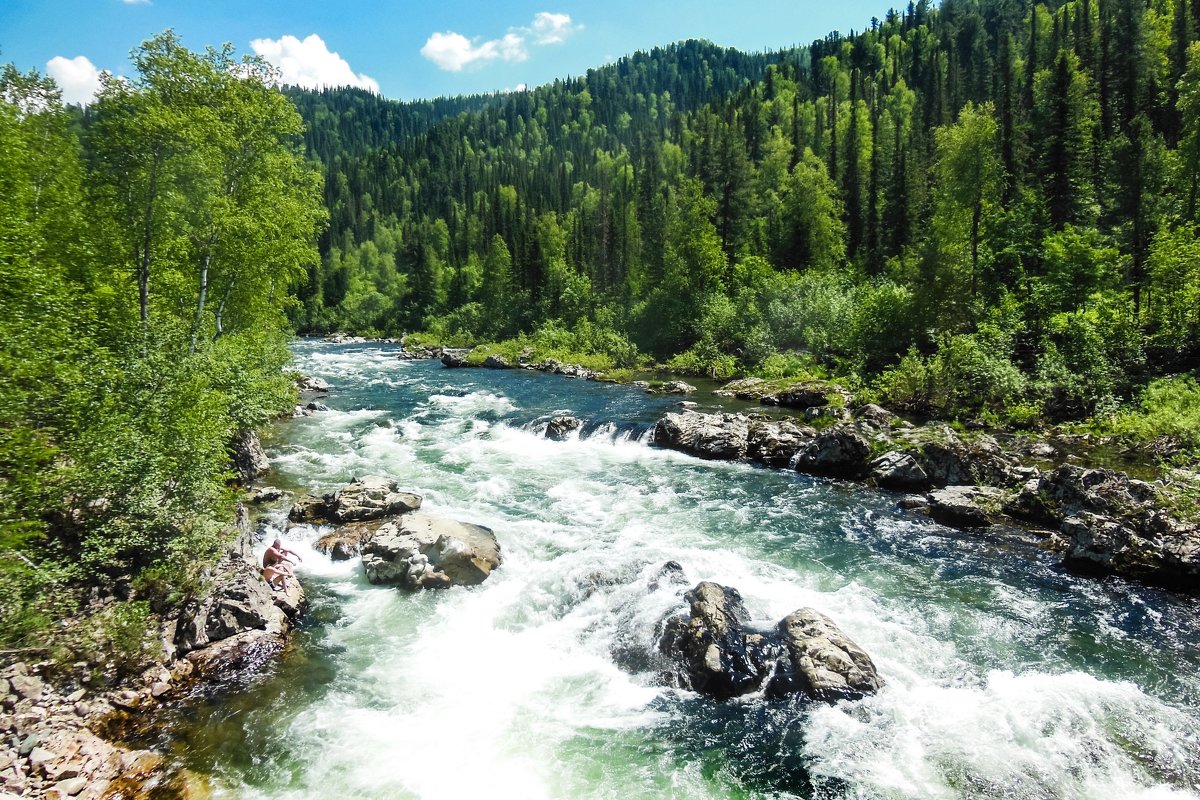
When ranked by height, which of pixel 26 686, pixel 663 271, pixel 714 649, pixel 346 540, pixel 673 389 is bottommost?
pixel 714 649

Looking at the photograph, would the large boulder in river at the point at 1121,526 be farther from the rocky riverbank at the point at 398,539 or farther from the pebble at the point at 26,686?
the pebble at the point at 26,686

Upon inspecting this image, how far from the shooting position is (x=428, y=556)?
15.0m

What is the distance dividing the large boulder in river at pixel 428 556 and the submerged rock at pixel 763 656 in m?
5.39

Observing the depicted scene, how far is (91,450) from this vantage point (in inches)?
436

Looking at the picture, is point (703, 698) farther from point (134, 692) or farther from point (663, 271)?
point (663, 271)

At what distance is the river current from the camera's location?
877 cm

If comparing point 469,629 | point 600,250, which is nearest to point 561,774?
point 469,629

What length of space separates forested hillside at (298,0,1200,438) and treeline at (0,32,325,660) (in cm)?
2932

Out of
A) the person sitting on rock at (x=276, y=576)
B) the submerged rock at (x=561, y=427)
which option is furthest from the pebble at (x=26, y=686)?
the submerged rock at (x=561, y=427)

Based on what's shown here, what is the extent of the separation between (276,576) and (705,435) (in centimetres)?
1761

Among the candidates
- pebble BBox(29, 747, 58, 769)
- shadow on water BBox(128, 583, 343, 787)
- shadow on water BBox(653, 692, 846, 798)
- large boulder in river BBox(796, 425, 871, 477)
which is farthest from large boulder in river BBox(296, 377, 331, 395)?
shadow on water BBox(653, 692, 846, 798)

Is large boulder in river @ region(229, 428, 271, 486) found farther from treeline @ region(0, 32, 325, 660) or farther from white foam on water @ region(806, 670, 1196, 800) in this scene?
white foam on water @ region(806, 670, 1196, 800)

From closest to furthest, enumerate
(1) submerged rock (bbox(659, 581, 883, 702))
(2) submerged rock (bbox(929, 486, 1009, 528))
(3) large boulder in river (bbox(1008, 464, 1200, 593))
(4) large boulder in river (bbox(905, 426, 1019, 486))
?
(1) submerged rock (bbox(659, 581, 883, 702)), (3) large boulder in river (bbox(1008, 464, 1200, 593)), (2) submerged rock (bbox(929, 486, 1009, 528)), (4) large boulder in river (bbox(905, 426, 1019, 486))

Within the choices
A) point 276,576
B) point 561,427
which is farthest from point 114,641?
point 561,427
